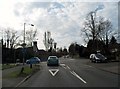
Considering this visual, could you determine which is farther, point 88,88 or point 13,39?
point 13,39

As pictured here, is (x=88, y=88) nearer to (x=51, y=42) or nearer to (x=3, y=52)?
(x=3, y=52)

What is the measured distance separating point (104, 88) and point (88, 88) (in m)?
0.80

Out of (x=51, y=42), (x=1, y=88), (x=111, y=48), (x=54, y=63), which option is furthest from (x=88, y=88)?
(x=51, y=42)

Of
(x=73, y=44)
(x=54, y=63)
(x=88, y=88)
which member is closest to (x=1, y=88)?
(x=88, y=88)

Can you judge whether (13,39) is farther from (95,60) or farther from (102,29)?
(95,60)

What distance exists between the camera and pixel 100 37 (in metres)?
72.8

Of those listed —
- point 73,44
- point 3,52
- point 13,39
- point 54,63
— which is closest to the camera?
point 54,63

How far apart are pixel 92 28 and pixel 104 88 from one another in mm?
59177

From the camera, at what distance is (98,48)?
251ft

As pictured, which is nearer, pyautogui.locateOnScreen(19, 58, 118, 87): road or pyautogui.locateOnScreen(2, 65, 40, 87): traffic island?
pyautogui.locateOnScreen(19, 58, 118, 87): road

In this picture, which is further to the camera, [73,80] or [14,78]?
[14,78]

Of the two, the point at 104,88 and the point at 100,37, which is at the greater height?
the point at 100,37

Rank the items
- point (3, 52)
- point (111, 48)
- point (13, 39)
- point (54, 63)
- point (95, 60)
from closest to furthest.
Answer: point (54, 63), point (95, 60), point (3, 52), point (111, 48), point (13, 39)

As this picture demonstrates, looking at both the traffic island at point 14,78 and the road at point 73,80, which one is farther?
the traffic island at point 14,78
